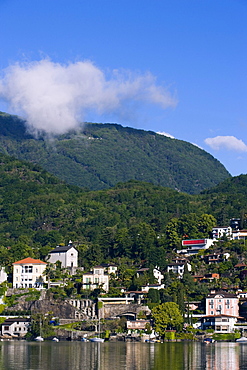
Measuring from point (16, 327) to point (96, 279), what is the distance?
19.2 meters

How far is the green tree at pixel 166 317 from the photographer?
110 meters

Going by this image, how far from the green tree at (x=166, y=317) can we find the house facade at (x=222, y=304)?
9.75 m

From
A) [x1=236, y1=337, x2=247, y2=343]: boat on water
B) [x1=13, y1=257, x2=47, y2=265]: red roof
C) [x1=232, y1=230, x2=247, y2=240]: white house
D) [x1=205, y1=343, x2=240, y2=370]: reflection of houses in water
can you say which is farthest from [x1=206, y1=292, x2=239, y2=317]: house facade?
[x1=232, y1=230, x2=247, y2=240]: white house

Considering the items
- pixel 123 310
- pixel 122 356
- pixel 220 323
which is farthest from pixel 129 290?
pixel 122 356

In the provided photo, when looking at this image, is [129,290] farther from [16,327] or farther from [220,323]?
[16,327]

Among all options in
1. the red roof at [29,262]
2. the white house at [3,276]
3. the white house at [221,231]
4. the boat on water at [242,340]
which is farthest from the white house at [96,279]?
the white house at [221,231]

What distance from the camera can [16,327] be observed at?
11569 centimetres

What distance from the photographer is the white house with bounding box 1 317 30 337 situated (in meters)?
115

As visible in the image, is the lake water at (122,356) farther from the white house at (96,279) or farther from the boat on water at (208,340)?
the white house at (96,279)

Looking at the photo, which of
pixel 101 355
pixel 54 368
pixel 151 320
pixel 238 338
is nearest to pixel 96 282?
pixel 151 320

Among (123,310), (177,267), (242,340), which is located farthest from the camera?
(177,267)

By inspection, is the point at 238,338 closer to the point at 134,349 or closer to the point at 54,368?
the point at 134,349

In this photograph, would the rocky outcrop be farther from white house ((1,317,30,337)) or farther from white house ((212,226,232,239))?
white house ((212,226,232,239))

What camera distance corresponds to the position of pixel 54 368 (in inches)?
2739
